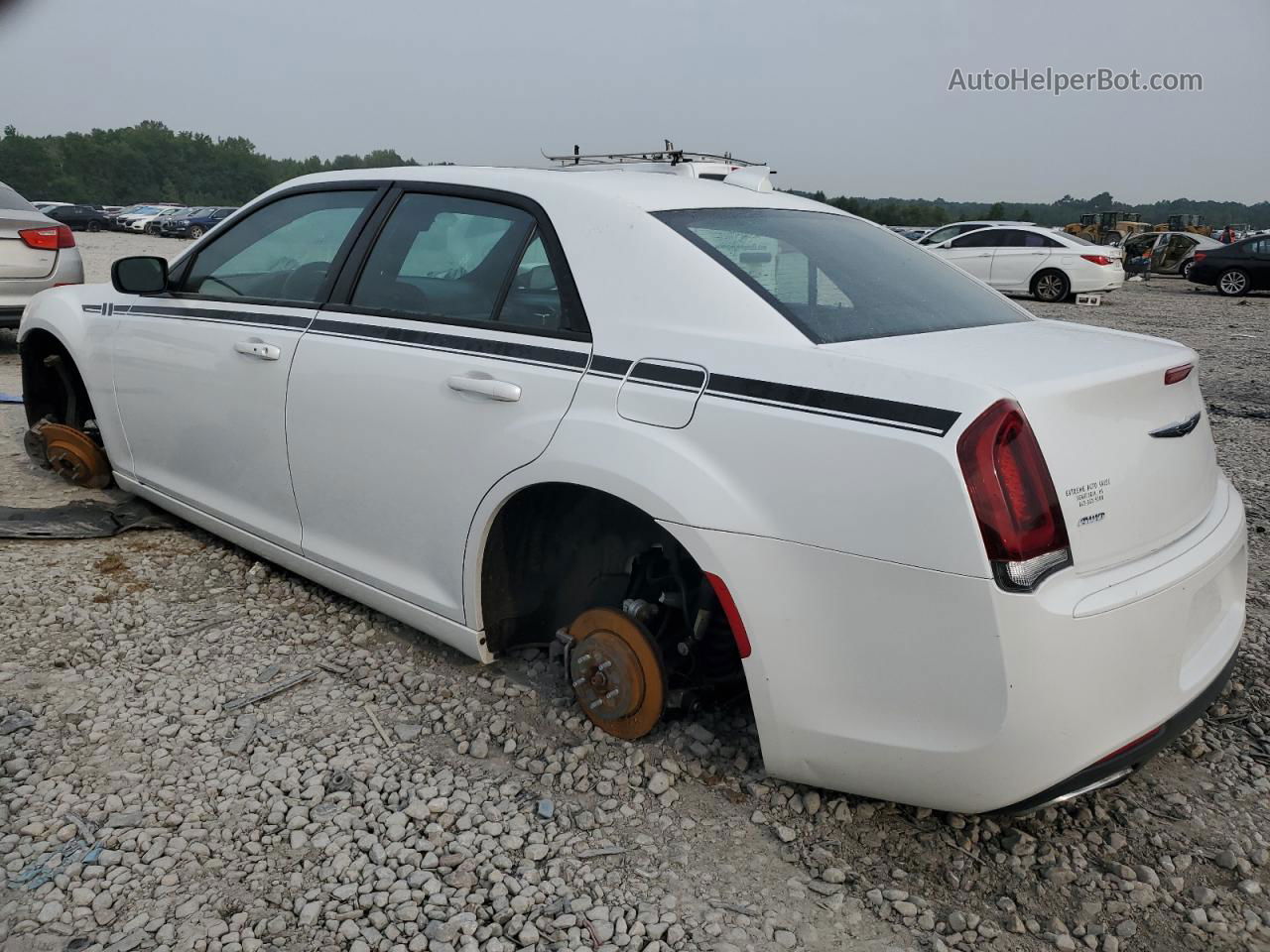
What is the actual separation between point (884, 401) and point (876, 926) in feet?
3.64

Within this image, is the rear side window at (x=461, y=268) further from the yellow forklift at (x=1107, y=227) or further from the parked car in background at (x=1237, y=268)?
the yellow forklift at (x=1107, y=227)

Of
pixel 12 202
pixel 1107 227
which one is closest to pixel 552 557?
pixel 12 202

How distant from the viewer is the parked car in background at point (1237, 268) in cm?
2055

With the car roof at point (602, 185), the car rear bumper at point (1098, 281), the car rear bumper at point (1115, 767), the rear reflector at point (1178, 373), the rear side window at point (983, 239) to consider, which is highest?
the car roof at point (602, 185)

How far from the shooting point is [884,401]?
2.04m

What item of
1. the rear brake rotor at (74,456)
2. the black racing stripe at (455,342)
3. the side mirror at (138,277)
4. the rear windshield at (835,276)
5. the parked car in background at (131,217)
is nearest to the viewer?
the rear windshield at (835,276)

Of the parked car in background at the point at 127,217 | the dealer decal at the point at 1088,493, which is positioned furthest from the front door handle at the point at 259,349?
the parked car in background at the point at 127,217

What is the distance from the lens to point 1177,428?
7.52ft

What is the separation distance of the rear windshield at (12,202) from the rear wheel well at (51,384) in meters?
3.92

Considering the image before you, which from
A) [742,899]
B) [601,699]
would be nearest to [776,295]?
[601,699]

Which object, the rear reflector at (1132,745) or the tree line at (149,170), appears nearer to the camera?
the rear reflector at (1132,745)

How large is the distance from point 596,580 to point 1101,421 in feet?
4.72

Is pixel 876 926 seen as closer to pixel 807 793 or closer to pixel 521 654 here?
pixel 807 793

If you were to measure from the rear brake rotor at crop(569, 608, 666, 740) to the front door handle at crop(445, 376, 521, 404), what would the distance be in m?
0.63
